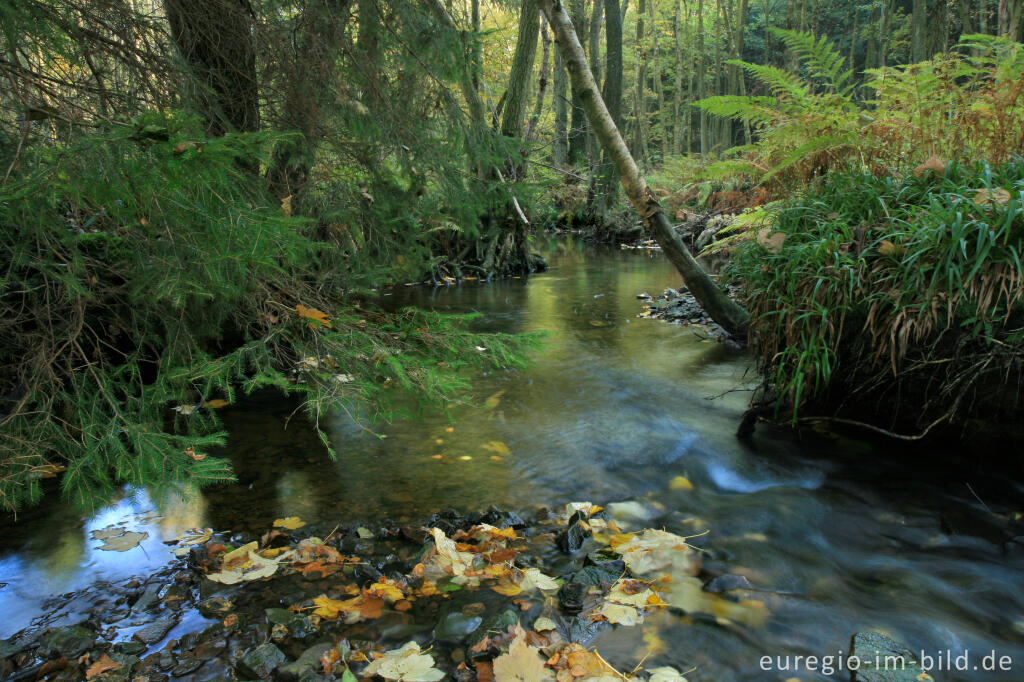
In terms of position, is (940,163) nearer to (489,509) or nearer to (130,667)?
(489,509)

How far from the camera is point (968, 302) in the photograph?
3051 mm

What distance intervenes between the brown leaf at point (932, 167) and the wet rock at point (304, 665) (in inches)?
166

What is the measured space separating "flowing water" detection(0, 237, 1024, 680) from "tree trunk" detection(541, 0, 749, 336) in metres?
0.87

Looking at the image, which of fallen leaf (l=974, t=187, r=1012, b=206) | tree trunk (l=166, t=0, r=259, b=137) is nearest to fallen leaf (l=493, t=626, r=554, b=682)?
fallen leaf (l=974, t=187, r=1012, b=206)

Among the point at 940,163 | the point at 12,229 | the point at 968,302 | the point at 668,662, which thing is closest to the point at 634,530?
the point at 668,662

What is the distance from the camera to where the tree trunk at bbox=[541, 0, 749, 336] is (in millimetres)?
5438

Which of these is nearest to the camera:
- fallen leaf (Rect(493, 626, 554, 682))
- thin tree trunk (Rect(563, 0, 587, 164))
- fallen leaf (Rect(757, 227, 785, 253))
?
fallen leaf (Rect(493, 626, 554, 682))

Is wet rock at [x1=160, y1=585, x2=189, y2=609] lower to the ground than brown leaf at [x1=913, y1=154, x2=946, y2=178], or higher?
lower

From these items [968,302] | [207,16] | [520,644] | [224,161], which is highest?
[207,16]

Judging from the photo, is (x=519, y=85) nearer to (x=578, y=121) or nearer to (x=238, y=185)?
(x=578, y=121)

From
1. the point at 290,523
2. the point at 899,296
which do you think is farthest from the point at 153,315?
the point at 899,296

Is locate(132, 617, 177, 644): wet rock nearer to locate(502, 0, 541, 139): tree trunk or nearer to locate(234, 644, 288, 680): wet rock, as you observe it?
locate(234, 644, 288, 680): wet rock

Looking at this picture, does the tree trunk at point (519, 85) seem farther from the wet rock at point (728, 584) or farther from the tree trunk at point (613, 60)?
the wet rock at point (728, 584)

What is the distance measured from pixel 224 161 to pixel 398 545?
1888 mm
